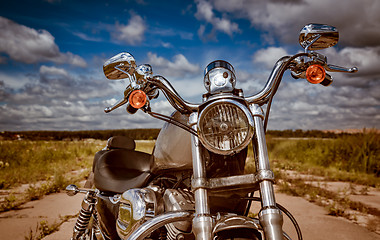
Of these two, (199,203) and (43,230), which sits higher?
(199,203)

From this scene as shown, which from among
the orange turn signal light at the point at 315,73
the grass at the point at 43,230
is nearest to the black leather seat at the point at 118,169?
the orange turn signal light at the point at 315,73

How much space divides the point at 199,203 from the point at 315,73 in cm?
78

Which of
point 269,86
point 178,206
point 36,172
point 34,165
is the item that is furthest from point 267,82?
point 34,165

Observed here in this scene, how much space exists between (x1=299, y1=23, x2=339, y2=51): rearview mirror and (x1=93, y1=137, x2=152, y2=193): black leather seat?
1.28m

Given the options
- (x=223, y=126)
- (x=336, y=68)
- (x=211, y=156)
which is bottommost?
(x=211, y=156)

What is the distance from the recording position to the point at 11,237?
303 cm

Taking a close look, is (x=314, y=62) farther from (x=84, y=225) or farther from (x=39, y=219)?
(x=39, y=219)

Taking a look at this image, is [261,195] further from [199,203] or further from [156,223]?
[156,223]

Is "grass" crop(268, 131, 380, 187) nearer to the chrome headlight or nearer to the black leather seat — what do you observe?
the black leather seat

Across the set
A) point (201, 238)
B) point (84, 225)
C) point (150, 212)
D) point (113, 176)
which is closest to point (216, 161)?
point (201, 238)

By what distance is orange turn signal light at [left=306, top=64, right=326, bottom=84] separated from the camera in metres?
1.23

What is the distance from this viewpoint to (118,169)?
229 cm

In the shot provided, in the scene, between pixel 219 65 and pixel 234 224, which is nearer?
pixel 234 224

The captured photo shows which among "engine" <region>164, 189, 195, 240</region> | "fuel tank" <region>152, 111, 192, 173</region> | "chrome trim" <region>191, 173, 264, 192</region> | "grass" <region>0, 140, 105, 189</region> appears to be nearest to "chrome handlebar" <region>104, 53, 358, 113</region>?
"fuel tank" <region>152, 111, 192, 173</region>
